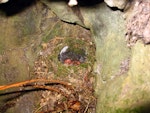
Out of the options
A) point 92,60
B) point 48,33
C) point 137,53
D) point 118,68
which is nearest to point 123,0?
point 137,53

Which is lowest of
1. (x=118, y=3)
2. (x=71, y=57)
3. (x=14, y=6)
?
(x=71, y=57)

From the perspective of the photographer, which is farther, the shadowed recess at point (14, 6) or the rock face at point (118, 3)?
the shadowed recess at point (14, 6)

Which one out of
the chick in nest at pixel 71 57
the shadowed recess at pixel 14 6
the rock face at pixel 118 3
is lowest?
the chick in nest at pixel 71 57

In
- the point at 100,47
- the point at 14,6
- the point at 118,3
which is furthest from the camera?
the point at 14,6

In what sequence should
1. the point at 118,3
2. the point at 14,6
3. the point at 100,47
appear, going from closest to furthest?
the point at 118,3 → the point at 100,47 → the point at 14,6

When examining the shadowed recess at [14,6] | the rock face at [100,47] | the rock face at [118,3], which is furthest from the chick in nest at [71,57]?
the rock face at [118,3]

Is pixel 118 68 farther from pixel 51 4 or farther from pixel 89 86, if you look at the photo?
pixel 51 4

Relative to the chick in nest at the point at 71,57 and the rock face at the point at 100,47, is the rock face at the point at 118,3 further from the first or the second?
the chick in nest at the point at 71,57

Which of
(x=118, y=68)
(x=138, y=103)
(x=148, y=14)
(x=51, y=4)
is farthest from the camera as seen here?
(x=51, y=4)

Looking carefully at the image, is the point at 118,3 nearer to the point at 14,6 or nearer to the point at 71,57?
the point at 71,57

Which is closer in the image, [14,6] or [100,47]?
[100,47]

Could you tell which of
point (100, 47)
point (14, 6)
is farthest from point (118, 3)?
point (14, 6)
